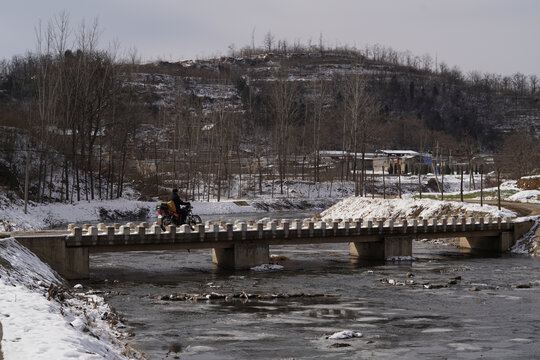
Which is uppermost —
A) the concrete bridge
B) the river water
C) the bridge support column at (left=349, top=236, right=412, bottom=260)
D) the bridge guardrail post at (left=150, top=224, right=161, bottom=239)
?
the bridge guardrail post at (left=150, top=224, right=161, bottom=239)

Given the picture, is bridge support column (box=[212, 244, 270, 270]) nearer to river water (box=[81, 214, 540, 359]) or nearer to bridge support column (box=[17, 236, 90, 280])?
river water (box=[81, 214, 540, 359])

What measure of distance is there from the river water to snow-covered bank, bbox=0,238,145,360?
985mm

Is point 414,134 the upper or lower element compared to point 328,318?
Result: upper

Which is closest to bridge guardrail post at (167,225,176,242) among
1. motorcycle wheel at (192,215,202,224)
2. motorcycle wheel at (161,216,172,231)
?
motorcycle wheel at (161,216,172,231)

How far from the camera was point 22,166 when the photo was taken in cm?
6712

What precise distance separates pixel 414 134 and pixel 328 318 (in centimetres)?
15529

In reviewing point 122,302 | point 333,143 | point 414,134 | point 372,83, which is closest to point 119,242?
point 122,302

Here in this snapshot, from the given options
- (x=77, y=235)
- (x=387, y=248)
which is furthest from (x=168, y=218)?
(x=387, y=248)

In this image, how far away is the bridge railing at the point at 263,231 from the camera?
30469mm

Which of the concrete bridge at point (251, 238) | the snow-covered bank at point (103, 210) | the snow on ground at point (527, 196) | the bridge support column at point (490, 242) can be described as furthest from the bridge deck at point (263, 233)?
the snow on ground at point (527, 196)

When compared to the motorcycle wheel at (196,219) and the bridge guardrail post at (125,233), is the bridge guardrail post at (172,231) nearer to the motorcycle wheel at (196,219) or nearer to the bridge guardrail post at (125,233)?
the bridge guardrail post at (125,233)

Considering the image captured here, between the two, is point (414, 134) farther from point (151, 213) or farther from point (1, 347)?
point (1, 347)

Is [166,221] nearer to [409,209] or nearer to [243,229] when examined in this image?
[243,229]

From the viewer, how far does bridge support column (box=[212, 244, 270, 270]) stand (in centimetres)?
3294
